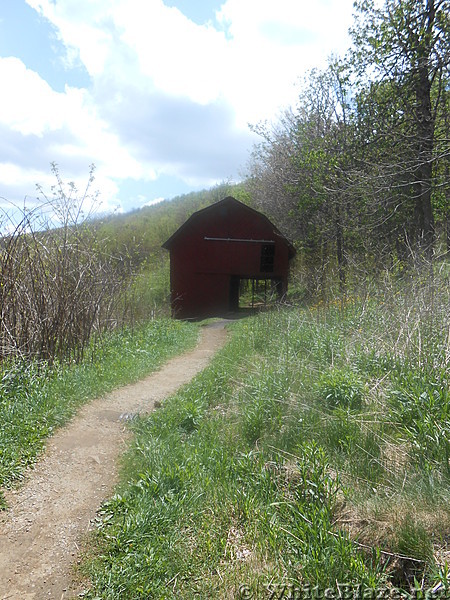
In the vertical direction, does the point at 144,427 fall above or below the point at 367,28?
below

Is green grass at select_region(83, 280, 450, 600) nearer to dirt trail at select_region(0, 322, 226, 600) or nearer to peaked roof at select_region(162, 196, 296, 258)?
dirt trail at select_region(0, 322, 226, 600)

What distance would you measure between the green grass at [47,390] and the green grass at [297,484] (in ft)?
3.40

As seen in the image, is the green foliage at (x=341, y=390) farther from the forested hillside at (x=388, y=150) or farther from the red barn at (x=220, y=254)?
the red barn at (x=220, y=254)

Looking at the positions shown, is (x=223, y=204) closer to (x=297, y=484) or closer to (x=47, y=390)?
(x=47, y=390)

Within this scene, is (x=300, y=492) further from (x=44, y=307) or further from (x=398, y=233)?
(x=398, y=233)

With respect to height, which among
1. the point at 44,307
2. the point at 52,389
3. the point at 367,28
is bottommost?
the point at 52,389

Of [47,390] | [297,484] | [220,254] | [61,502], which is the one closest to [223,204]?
[220,254]

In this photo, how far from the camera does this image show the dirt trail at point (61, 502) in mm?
2926

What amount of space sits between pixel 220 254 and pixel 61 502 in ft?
66.5

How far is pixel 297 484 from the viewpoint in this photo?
3.24 m

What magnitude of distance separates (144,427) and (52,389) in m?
1.48

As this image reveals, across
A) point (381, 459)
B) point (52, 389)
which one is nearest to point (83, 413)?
point (52, 389)

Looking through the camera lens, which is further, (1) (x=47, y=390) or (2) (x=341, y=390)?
(1) (x=47, y=390)

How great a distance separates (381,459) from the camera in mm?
3322
